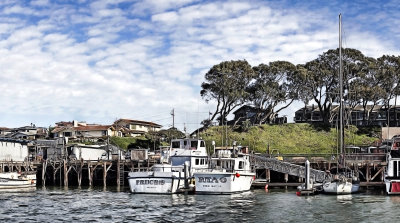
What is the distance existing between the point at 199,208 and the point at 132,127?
81.5 meters

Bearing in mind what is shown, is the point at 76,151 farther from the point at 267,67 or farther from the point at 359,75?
the point at 359,75

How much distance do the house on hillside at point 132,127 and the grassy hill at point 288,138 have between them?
1090 inches

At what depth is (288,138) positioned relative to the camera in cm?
8688

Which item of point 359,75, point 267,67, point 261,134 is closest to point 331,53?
point 359,75

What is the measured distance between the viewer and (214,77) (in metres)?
88.9

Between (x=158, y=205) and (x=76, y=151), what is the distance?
4022 cm

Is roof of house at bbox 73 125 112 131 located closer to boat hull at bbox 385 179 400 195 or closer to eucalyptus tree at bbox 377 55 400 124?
eucalyptus tree at bbox 377 55 400 124

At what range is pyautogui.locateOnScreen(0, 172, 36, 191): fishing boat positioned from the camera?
2186 inches

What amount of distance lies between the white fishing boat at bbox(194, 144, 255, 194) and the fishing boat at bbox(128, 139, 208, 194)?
1.39m

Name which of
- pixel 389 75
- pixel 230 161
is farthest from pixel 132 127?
pixel 230 161

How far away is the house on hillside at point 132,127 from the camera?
108 m

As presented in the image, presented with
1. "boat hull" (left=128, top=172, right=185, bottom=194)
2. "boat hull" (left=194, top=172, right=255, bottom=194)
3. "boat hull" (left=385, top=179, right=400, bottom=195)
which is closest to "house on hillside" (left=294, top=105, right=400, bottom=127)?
"boat hull" (left=385, top=179, right=400, bottom=195)

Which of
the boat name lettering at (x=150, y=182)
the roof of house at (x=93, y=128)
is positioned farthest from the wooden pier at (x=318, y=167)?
the roof of house at (x=93, y=128)

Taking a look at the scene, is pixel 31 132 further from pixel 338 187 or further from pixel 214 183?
pixel 338 187
